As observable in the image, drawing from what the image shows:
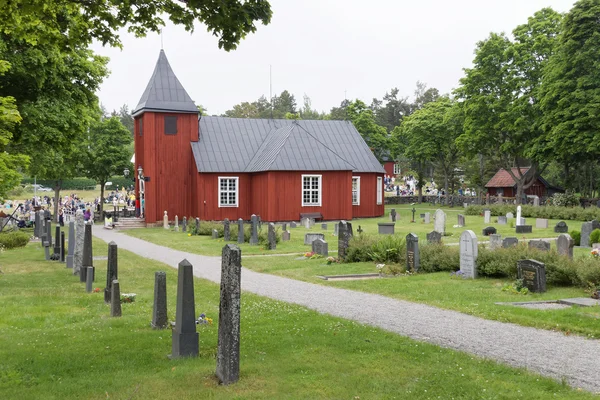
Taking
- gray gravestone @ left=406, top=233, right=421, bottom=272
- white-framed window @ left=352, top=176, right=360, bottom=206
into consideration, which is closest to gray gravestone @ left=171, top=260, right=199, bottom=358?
gray gravestone @ left=406, top=233, right=421, bottom=272

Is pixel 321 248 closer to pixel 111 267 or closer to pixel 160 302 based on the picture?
pixel 111 267

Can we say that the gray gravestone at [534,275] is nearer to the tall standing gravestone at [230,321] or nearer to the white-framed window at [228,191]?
the tall standing gravestone at [230,321]

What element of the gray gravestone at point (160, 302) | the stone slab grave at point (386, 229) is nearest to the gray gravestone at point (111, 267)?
the gray gravestone at point (160, 302)

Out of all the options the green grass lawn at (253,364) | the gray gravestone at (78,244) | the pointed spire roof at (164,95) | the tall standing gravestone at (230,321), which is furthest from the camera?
the pointed spire roof at (164,95)

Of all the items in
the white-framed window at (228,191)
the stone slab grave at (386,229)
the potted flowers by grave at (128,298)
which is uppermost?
the white-framed window at (228,191)

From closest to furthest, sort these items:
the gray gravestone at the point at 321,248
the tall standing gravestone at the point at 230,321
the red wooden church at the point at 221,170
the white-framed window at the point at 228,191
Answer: the tall standing gravestone at the point at 230,321, the gray gravestone at the point at 321,248, the red wooden church at the point at 221,170, the white-framed window at the point at 228,191

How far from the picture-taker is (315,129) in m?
44.8

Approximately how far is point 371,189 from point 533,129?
12.5 metres

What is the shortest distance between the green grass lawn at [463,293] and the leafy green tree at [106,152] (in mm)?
31871

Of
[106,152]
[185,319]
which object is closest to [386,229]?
[185,319]

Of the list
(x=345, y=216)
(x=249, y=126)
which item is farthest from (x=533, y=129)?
(x=249, y=126)

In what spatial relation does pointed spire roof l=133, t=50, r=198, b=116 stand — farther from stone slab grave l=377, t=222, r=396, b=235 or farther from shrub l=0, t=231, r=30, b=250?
stone slab grave l=377, t=222, r=396, b=235

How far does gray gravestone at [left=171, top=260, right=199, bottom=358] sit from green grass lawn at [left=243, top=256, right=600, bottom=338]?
5.23m

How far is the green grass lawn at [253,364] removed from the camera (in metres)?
5.95
